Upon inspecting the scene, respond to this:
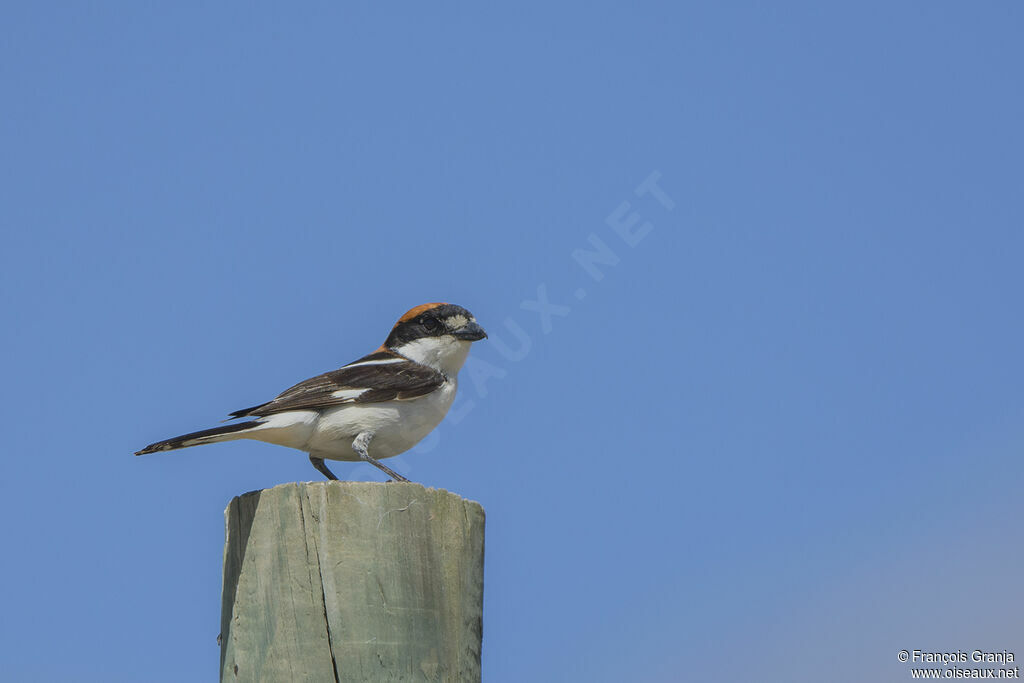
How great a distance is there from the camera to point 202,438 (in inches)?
254

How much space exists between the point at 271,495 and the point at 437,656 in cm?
107

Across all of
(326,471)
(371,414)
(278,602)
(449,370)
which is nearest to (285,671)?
(278,602)

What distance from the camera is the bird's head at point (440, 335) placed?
837 centimetres

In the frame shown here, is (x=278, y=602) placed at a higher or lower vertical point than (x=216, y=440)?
lower

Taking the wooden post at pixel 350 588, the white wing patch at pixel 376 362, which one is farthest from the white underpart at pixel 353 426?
the wooden post at pixel 350 588

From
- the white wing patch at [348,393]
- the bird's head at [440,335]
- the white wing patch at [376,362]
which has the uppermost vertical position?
the bird's head at [440,335]

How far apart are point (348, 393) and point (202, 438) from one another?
128 cm

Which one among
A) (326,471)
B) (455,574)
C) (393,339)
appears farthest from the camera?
(393,339)

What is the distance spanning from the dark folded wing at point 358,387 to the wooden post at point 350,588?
229 cm

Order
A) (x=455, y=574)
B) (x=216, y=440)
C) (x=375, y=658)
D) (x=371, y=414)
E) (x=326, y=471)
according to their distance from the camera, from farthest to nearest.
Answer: (x=326, y=471)
(x=371, y=414)
(x=216, y=440)
(x=455, y=574)
(x=375, y=658)

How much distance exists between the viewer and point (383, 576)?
4.74m

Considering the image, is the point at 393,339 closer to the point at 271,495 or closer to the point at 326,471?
the point at 326,471

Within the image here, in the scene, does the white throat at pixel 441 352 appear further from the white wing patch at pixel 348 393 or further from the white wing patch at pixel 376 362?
the white wing patch at pixel 348 393

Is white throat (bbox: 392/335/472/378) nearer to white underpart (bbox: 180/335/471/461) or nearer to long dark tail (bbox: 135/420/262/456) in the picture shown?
white underpart (bbox: 180/335/471/461)
